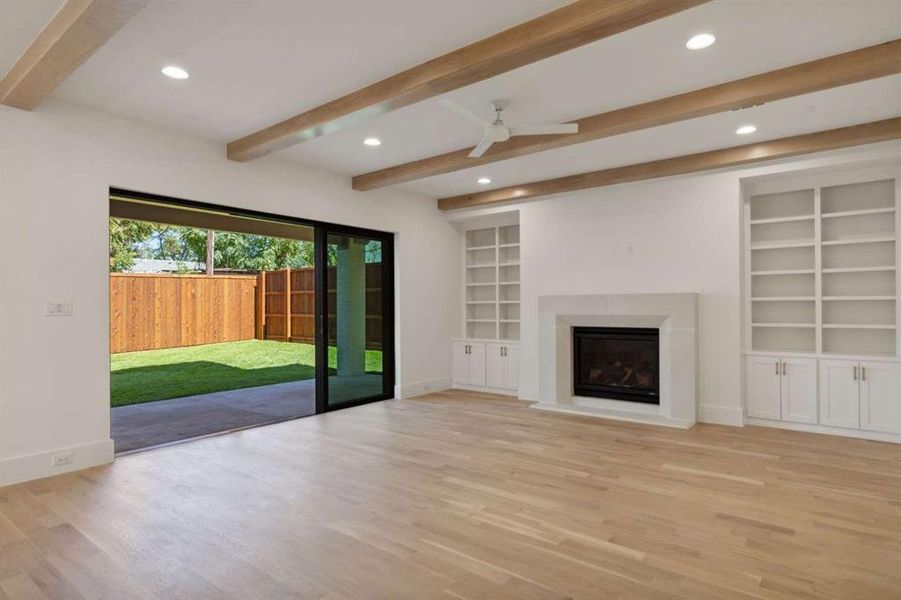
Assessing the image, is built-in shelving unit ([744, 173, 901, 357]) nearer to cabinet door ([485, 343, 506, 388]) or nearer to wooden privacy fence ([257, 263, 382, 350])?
cabinet door ([485, 343, 506, 388])

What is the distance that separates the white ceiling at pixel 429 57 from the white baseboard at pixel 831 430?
A: 2.77 m

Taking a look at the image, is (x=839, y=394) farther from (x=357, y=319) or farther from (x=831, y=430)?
(x=357, y=319)

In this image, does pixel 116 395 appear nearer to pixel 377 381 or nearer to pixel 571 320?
pixel 377 381

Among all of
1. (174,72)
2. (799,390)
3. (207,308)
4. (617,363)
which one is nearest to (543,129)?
(174,72)

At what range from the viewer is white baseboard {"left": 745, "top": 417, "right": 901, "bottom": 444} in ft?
14.8

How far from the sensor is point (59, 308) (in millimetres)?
3729

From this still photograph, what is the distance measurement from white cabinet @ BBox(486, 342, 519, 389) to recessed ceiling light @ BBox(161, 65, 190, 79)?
491 centimetres

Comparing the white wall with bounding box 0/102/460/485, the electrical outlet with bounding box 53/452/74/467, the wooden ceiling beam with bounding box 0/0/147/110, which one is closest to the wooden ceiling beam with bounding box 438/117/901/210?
the white wall with bounding box 0/102/460/485

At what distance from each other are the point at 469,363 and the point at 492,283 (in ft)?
4.03

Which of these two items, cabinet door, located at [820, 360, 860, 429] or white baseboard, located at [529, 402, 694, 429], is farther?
white baseboard, located at [529, 402, 694, 429]

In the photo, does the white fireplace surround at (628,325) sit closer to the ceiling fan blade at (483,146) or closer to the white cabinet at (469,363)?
the white cabinet at (469,363)

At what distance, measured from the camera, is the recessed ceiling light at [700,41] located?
2838 mm

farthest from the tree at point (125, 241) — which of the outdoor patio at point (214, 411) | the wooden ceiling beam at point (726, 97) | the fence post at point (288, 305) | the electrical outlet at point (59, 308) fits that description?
the wooden ceiling beam at point (726, 97)

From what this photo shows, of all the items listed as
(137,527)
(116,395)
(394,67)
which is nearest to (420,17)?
(394,67)
